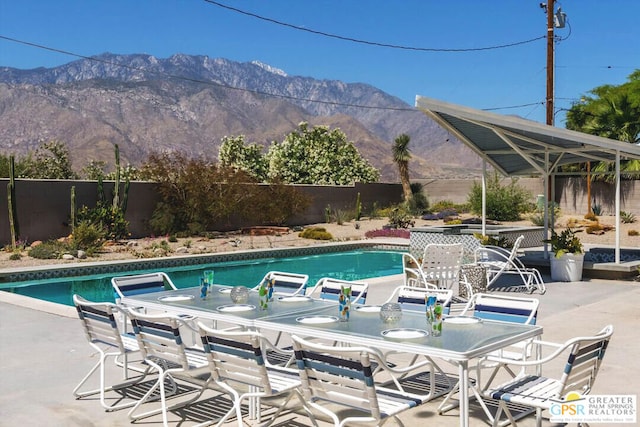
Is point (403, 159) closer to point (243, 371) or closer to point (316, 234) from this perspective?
point (316, 234)

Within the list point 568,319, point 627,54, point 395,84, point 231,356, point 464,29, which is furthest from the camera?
point 395,84

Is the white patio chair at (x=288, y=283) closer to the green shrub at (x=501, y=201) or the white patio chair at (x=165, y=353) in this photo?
the white patio chair at (x=165, y=353)

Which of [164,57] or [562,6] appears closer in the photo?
[562,6]

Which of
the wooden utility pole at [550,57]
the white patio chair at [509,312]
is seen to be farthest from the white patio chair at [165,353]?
the wooden utility pole at [550,57]

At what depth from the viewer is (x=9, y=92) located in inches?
4021

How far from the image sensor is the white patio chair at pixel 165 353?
15.5 ft

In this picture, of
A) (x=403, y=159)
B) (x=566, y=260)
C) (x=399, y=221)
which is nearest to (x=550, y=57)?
(x=399, y=221)

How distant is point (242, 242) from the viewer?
21.2 m

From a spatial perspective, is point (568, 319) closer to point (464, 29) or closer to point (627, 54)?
point (627, 54)

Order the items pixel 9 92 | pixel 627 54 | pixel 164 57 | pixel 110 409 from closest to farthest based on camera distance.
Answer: pixel 110 409 → pixel 627 54 → pixel 9 92 → pixel 164 57

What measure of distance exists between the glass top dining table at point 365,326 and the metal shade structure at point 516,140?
6.26 meters

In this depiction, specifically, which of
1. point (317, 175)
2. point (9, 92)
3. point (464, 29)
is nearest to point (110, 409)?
point (317, 175)

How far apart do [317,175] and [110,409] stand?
103ft

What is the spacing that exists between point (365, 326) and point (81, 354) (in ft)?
10.8
